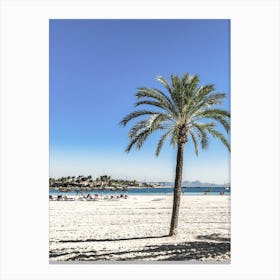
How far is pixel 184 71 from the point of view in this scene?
30.5 feet

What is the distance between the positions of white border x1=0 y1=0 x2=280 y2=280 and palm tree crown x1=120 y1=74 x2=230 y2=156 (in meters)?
1.99

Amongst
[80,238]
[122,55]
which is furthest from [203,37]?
[80,238]

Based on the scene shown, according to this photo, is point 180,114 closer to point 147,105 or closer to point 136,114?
point 147,105

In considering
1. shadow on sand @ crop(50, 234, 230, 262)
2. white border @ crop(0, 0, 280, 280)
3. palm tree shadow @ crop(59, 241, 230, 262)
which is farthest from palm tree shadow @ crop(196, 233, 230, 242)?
white border @ crop(0, 0, 280, 280)

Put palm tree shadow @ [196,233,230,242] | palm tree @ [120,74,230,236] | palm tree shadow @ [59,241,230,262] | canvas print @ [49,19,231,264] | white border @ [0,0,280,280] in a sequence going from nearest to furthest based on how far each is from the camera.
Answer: white border @ [0,0,280,280], palm tree shadow @ [59,241,230,262], canvas print @ [49,19,231,264], palm tree @ [120,74,230,236], palm tree shadow @ [196,233,230,242]

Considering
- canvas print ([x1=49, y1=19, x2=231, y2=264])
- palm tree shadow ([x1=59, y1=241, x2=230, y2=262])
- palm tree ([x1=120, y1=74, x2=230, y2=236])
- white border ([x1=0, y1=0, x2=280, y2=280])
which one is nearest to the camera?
white border ([x1=0, y1=0, x2=280, y2=280])

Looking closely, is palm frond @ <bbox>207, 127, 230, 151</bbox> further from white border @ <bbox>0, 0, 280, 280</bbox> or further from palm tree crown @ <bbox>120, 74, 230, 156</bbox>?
white border @ <bbox>0, 0, 280, 280</bbox>

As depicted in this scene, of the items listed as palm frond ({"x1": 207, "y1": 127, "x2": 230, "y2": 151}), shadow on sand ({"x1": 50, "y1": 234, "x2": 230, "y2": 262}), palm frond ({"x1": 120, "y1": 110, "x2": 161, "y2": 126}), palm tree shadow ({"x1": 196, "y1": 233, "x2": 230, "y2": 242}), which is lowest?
palm tree shadow ({"x1": 196, "y1": 233, "x2": 230, "y2": 242})

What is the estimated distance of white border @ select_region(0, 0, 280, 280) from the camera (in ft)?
23.0

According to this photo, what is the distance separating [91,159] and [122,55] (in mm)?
2620

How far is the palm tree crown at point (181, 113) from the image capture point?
30.4ft
